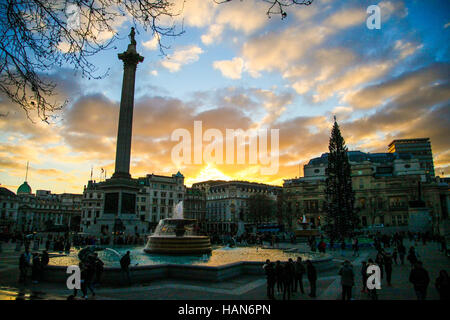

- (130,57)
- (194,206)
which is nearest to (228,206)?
(194,206)

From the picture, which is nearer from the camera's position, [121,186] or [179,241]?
[179,241]

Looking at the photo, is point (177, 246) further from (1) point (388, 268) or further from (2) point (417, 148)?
(2) point (417, 148)

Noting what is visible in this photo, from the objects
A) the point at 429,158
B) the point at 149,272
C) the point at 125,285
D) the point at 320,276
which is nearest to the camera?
the point at 125,285

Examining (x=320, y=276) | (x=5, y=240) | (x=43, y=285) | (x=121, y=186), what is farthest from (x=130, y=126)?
(x=320, y=276)

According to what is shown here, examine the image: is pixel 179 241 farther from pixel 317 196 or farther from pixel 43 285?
pixel 317 196

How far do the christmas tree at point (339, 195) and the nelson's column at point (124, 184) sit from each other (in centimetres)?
2864

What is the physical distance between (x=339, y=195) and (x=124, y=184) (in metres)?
32.8

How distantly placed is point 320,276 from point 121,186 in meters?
30.6

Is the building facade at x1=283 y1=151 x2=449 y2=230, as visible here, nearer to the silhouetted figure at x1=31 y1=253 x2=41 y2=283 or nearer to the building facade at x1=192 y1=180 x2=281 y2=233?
the building facade at x1=192 y1=180 x2=281 y2=233

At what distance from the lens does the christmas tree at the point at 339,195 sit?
42594 mm

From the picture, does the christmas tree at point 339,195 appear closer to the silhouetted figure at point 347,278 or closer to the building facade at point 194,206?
the silhouetted figure at point 347,278

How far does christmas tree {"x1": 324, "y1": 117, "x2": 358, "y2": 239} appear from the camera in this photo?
42.6 meters

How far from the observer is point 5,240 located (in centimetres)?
4266

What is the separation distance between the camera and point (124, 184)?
128 ft
